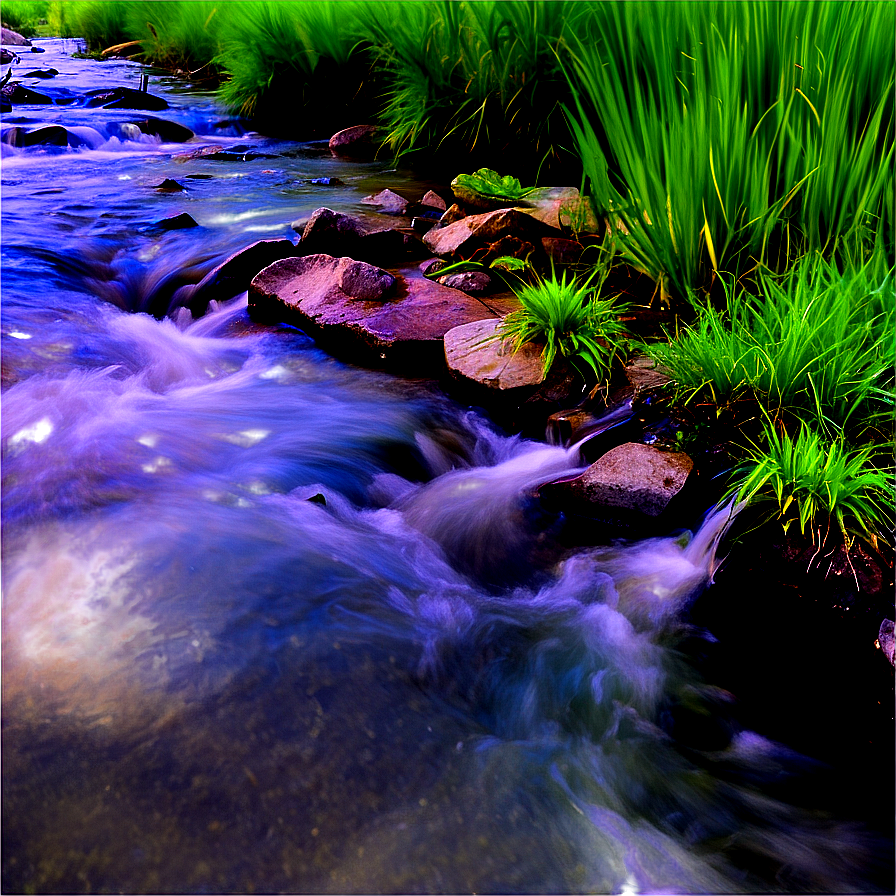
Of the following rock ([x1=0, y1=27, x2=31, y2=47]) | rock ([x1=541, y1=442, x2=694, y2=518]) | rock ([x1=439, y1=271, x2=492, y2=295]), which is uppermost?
rock ([x1=0, y1=27, x2=31, y2=47])

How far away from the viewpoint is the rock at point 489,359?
2.66 meters

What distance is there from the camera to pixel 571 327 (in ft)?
8.61

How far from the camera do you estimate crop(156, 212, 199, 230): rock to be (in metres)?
4.54

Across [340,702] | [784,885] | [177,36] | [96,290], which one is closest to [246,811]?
[340,702]

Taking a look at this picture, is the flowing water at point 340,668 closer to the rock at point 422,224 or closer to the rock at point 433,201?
the rock at point 422,224

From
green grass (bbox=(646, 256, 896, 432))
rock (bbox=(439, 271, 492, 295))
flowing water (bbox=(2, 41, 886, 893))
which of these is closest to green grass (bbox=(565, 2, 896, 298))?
green grass (bbox=(646, 256, 896, 432))

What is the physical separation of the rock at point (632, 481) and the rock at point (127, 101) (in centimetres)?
Result: 792

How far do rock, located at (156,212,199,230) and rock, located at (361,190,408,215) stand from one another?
112 centimetres

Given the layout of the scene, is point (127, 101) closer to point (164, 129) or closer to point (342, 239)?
point (164, 129)

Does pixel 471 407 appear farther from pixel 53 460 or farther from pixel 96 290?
pixel 96 290

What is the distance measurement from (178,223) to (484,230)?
217 centimetres

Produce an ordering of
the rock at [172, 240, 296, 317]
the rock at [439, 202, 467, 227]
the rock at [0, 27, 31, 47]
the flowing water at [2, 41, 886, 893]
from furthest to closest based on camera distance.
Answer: the rock at [0, 27, 31, 47], the rock at [439, 202, 467, 227], the rock at [172, 240, 296, 317], the flowing water at [2, 41, 886, 893]

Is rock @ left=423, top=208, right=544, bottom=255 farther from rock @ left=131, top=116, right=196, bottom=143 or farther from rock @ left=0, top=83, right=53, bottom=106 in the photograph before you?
rock @ left=0, top=83, right=53, bottom=106

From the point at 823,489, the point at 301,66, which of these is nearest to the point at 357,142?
the point at 301,66
